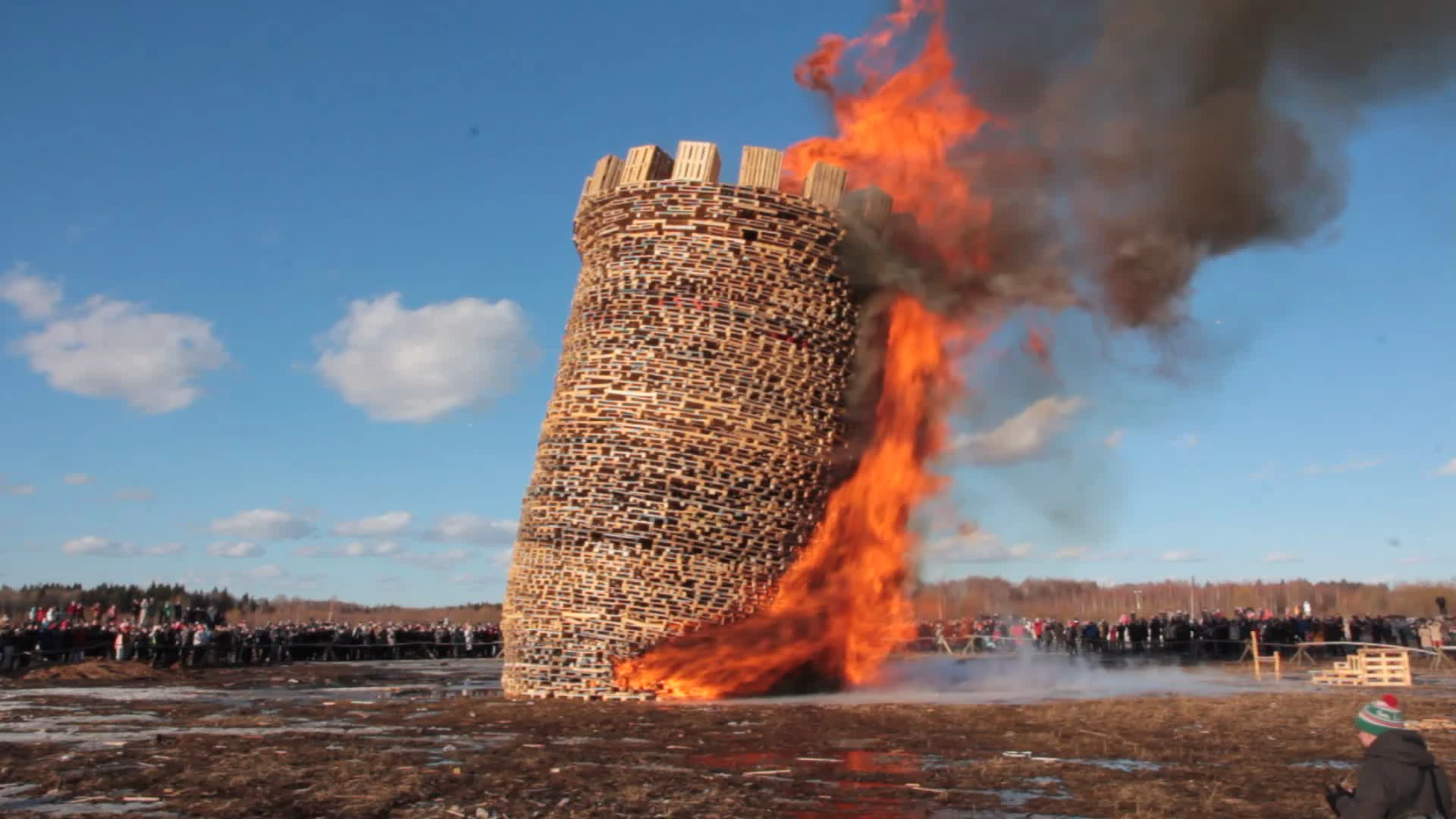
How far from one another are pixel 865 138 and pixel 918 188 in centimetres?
158

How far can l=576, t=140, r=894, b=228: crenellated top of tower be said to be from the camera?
20.0 metres

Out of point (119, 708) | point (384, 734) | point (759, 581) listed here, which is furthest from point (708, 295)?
point (119, 708)

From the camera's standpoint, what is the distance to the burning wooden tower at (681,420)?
18.5m

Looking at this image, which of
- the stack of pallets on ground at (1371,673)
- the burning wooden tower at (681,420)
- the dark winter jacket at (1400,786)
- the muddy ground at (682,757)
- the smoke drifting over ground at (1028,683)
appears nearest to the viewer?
the dark winter jacket at (1400,786)

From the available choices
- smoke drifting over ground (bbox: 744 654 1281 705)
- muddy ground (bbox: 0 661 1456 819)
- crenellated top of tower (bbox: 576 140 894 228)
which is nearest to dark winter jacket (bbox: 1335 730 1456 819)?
muddy ground (bbox: 0 661 1456 819)

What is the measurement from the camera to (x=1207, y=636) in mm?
41250

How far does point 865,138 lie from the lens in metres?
22.6

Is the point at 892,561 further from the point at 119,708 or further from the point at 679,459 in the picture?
the point at 119,708

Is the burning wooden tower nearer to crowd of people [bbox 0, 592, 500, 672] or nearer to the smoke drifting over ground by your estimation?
the smoke drifting over ground

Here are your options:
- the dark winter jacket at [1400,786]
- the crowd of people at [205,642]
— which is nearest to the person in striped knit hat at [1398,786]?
the dark winter jacket at [1400,786]

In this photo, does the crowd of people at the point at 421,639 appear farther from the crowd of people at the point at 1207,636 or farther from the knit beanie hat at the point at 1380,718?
the knit beanie hat at the point at 1380,718

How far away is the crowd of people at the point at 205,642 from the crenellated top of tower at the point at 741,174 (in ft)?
70.5

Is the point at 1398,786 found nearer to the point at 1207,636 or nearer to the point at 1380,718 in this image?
the point at 1380,718

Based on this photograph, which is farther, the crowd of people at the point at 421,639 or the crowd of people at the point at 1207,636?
the crowd of people at the point at 1207,636
